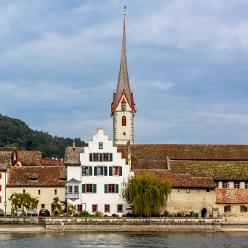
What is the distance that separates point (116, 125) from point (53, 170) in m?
30.3

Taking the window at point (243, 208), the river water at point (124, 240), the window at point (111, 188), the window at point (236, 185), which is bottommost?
the river water at point (124, 240)

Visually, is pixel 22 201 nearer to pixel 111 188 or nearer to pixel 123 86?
pixel 111 188

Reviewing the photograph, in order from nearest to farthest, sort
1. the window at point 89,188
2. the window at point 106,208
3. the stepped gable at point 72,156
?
the window at point 106,208
the window at point 89,188
the stepped gable at point 72,156

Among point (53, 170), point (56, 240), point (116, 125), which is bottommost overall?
point (56, 240)

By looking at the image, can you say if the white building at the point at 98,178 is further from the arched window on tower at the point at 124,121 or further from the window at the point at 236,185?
the arched window on tower at the point at 124,121

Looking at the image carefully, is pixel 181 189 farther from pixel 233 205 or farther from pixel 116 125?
pixel 116 125

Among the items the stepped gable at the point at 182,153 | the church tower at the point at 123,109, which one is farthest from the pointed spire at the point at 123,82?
the stepped gable at the point at 182,153

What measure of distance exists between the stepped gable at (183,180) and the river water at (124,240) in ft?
38.3

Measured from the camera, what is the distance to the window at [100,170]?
10138cm

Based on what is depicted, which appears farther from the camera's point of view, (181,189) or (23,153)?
(23,153)

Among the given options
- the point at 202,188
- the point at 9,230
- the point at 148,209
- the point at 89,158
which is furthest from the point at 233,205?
the point at 9,230

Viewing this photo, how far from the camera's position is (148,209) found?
95938mm

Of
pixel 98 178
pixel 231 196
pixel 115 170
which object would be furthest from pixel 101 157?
pixel 231 196

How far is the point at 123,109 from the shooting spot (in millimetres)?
136125
